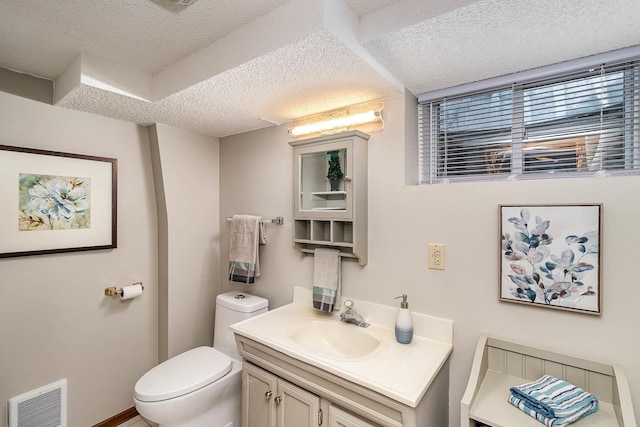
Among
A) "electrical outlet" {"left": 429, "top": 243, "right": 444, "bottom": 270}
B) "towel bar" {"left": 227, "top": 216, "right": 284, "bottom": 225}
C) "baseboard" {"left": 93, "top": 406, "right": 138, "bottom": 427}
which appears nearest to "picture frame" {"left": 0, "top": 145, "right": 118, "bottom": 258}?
"towel bar" {"left": 227, "top": 216, "right": 284, "bottom": 225}

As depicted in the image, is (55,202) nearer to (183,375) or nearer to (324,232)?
(183,375)

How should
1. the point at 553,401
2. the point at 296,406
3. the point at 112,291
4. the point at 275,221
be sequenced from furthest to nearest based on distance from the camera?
the point at 275,221 → the point at 112,291 → the point at 296,406 → the point at 553,401

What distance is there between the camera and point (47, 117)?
5.66 feet

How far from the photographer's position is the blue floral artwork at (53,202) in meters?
1.65

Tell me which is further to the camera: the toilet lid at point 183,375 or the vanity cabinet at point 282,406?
the toilet lid at point 183,375

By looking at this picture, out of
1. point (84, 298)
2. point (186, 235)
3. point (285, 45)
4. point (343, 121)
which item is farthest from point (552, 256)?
point (84, 298)

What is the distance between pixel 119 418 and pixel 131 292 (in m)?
0.87

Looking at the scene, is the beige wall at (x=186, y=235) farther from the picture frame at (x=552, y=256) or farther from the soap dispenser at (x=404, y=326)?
the picture frame at (x=552, y=256)

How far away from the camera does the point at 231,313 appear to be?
2064 mm

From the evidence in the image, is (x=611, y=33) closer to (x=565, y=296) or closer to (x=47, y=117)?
(x=565, y=296)

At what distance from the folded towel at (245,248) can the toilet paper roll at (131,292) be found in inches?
24.5

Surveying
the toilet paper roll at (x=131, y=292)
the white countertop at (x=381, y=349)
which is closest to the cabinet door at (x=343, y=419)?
the white countertop at (x=381, y=349)

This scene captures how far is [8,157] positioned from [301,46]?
67.1 inches

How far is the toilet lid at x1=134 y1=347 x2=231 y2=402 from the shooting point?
5.04 ft
